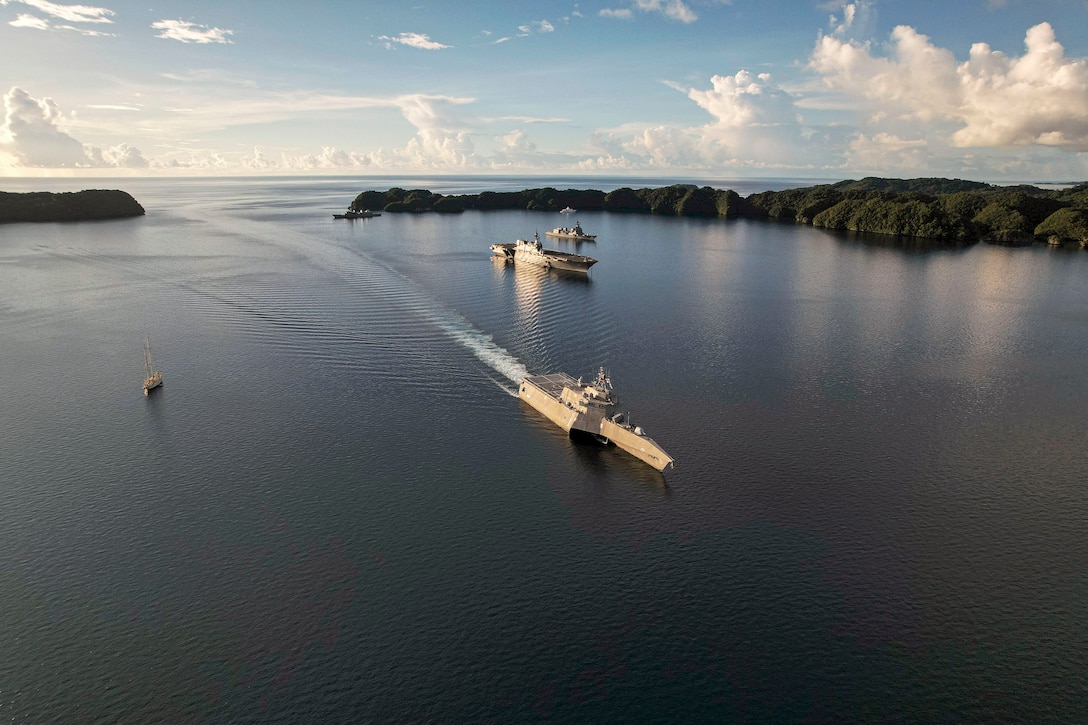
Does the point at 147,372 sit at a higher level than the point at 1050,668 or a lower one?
higher

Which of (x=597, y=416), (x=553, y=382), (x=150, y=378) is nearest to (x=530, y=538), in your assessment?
(x=597, y=416)

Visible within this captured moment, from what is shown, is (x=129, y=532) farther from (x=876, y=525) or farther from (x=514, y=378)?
(x=876, y=525)

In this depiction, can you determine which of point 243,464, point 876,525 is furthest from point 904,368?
point 243,464

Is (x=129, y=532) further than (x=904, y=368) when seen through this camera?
No

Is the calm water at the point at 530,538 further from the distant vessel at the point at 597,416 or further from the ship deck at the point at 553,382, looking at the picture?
the ship deck at the point at 553,382

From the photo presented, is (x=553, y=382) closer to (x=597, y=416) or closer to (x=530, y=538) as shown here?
(x=597, y=416)

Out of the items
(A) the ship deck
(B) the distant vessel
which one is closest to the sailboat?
(A) the ship deck

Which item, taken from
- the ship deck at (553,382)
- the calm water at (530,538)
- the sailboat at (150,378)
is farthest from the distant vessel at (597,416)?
the sailboat at (150,378)
